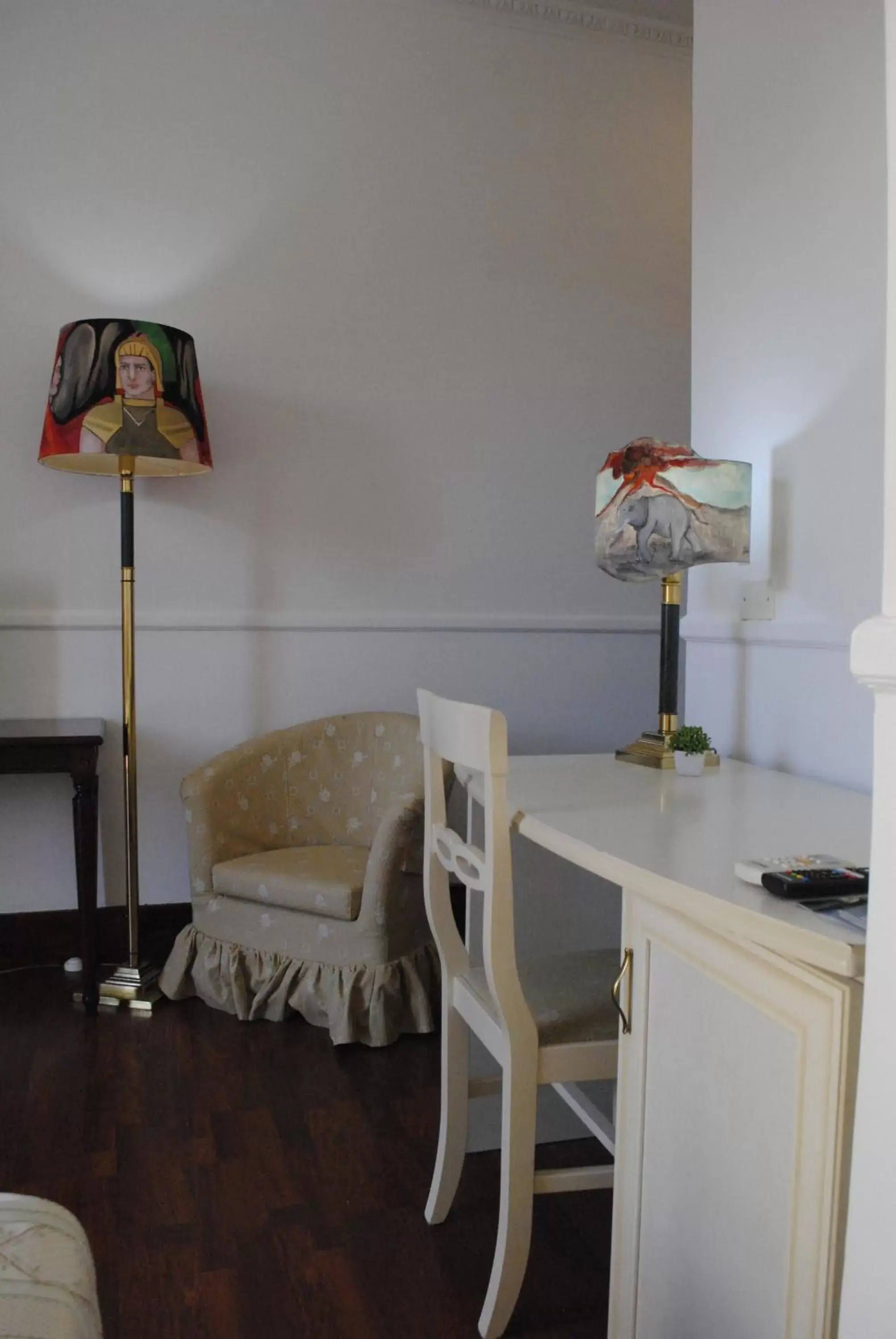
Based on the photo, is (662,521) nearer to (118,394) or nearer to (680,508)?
(680,508)

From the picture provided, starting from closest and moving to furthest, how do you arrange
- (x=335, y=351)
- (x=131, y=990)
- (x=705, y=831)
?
(x=705, y=831) → (x=131, y=990) → (x=335, y=351)

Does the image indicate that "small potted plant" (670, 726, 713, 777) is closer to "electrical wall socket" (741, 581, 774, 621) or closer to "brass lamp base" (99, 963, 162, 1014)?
"electrical wall socket" (741, 581, 774, 621)

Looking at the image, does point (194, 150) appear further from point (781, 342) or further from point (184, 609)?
point (781, 342)

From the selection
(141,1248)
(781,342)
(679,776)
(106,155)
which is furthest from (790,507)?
(106,155)

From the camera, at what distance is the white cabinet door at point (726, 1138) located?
93 centimetres

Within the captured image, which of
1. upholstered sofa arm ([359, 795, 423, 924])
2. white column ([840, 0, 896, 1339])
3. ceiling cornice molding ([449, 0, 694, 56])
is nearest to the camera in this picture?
white column ([840, 0, 896, 1339])

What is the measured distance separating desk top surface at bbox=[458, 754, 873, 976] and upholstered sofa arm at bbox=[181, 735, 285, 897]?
1.06 metres

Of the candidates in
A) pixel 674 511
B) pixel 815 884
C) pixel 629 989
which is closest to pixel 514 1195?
pixel 629 989

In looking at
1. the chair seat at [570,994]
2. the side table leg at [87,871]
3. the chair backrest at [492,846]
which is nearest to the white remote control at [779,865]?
the chair backrest at [492,846]

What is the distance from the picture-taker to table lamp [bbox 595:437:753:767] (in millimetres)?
1961

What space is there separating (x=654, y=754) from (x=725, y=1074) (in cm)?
101

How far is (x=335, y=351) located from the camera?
3.36 metres

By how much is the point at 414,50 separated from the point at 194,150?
796 millimetres

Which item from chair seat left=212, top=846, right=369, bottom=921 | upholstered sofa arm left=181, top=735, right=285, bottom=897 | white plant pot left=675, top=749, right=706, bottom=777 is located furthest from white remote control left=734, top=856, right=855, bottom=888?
upholstered sofa arm left=181, top=735, right=285, bottom=897
